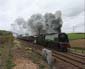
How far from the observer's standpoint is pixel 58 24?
62.8 meters

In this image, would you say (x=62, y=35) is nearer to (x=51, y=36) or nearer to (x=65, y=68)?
(x=51, y=36)

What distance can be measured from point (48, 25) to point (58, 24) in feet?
12.0

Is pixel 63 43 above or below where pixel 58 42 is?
below

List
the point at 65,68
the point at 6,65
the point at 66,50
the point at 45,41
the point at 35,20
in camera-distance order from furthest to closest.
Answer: the point at 35,20
the point at 45,41
the point at 66,50
the point at 65,68
the point at 6,65

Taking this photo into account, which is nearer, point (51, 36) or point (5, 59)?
point (5, 59)

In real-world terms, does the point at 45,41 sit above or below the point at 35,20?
below

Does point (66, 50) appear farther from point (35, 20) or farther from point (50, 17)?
point (35, 20)

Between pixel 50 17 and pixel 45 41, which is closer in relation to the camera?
pixel 45 41

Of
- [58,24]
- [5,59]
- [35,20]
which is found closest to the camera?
[5,59]

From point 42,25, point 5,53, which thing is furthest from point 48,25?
point 5,53

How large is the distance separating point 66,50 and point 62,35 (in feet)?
5.96

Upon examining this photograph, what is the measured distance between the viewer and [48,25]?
65250 mm

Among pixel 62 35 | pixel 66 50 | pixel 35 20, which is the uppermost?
pixel 35 20

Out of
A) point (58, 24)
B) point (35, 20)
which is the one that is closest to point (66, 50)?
point (58, 24)
